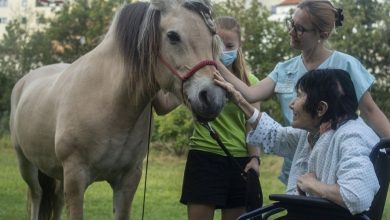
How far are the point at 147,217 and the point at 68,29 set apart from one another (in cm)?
1687

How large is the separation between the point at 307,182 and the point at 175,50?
1.05 metres

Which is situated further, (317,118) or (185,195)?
(185,195)

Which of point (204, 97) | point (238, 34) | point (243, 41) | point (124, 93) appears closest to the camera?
point (204, 97)

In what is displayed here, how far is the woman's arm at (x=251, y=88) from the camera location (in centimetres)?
339

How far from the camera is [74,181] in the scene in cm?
371

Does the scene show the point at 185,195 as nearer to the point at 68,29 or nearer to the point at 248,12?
the point at 248,12

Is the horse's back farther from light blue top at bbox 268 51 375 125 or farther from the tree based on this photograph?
the tree

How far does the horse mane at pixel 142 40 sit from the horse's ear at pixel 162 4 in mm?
18

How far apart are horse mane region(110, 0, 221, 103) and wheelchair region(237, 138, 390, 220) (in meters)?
0.99

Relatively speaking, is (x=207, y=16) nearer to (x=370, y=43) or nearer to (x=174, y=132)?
(x=174, y=132)

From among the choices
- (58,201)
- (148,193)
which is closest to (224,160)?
(58,201)

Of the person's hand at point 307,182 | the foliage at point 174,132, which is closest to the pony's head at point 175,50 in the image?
the person's hand at point 307,182

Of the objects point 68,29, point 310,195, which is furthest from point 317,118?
point 68,29

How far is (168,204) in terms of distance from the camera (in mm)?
8141
